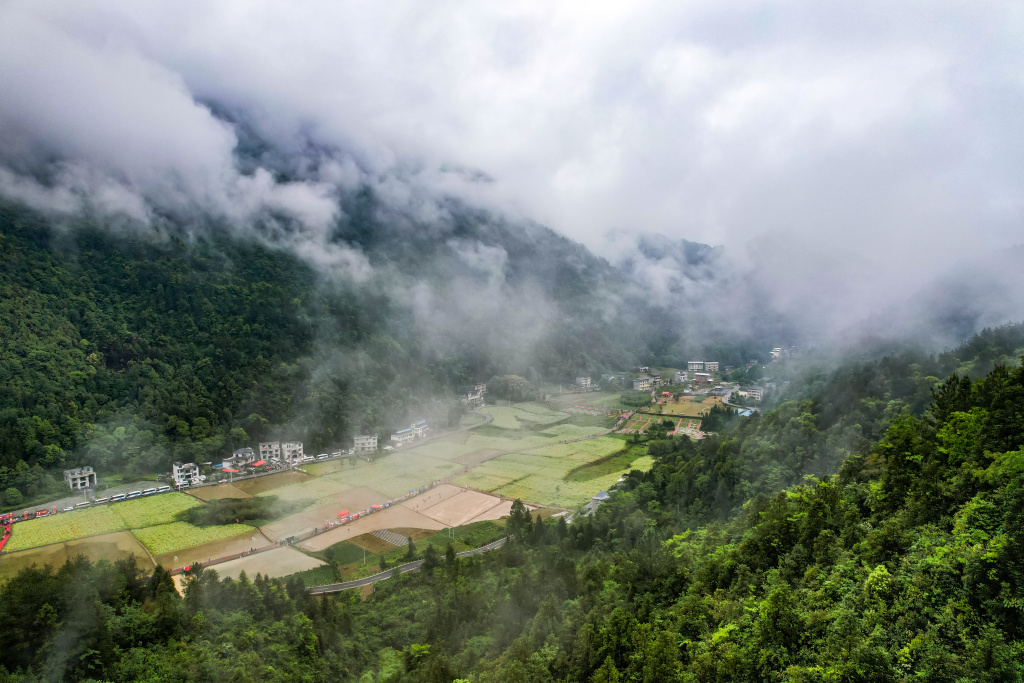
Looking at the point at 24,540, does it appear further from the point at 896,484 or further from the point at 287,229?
the point at 287,229

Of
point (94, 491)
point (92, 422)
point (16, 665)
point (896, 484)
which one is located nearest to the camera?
point (16, 665)

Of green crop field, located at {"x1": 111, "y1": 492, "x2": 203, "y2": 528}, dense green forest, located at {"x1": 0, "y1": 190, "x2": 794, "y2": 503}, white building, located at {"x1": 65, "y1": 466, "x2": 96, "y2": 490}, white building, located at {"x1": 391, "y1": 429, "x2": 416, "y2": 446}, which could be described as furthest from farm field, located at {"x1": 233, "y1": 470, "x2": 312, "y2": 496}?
white building, located at {"x1": 391, "y1": 429, "x2": 416, "y2": 446}

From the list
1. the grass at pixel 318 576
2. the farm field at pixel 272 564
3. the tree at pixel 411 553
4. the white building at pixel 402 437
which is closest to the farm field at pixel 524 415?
the white building at pixel 402 437

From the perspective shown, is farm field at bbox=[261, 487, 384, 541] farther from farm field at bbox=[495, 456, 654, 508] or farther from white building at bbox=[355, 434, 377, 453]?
farm field at bbox=[495, 456, 654, 508]

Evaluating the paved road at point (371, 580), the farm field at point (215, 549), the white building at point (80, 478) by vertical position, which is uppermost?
the white building at point (80, 478)

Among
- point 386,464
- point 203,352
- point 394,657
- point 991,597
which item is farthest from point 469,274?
point 991,597

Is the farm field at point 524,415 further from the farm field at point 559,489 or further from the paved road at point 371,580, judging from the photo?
Answer: the paved road at point 371,580

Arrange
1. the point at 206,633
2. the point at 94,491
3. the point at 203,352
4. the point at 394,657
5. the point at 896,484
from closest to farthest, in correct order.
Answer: the point at 896,484, the point at 206,633, the point at 394,657, the point at 94,491, the point at 203,352

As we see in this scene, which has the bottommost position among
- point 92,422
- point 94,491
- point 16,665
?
point 16,665
